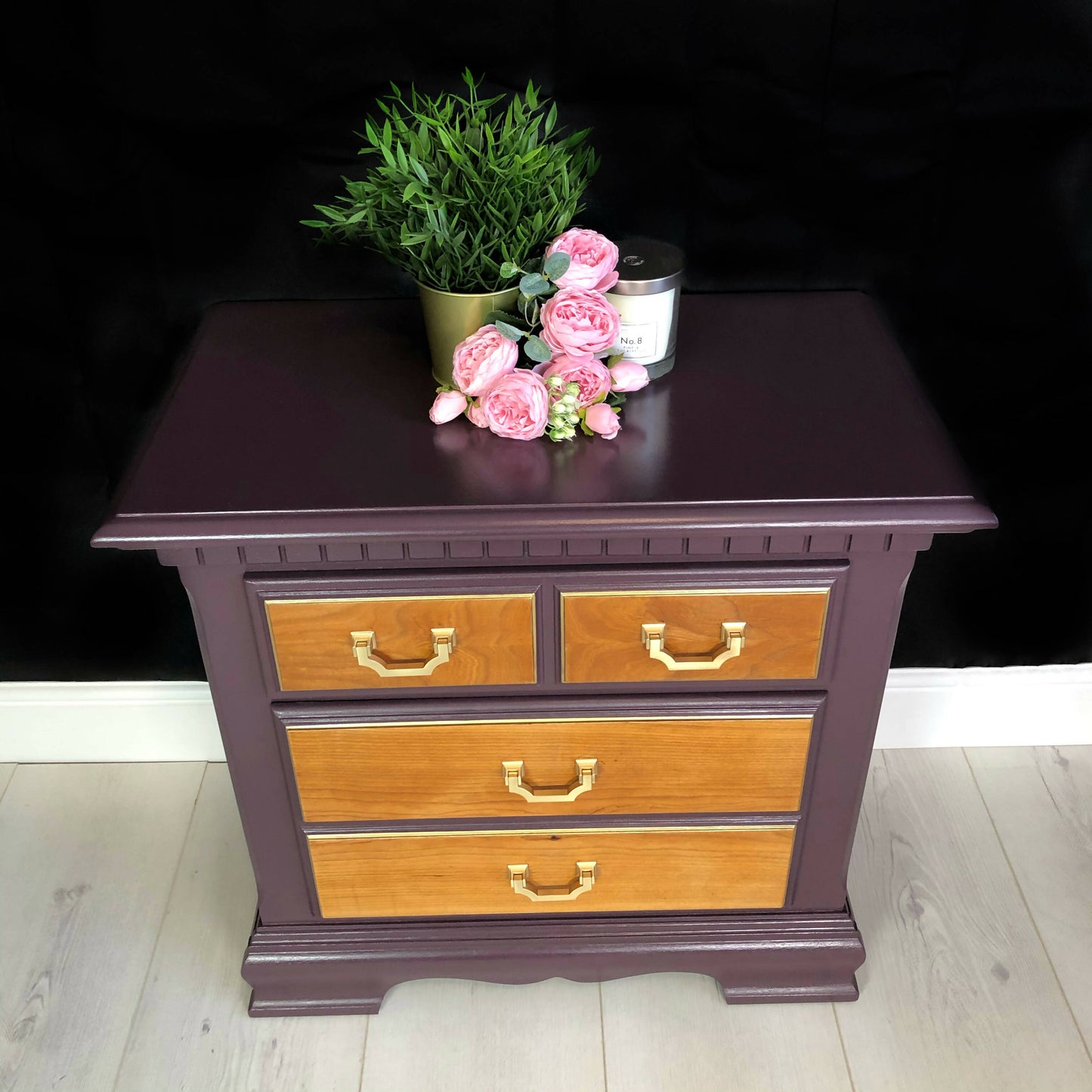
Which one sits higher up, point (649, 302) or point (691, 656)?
point (649, 302)

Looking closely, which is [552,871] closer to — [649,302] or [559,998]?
[559,998]

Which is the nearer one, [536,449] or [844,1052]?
[536,449]

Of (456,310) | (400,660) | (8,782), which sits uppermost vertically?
(456,310)

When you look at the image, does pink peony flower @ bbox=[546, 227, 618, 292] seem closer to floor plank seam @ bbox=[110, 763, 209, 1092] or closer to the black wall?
the black wall

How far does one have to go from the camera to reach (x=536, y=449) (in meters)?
1.12

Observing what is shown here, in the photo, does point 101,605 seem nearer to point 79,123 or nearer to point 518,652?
point 79,123

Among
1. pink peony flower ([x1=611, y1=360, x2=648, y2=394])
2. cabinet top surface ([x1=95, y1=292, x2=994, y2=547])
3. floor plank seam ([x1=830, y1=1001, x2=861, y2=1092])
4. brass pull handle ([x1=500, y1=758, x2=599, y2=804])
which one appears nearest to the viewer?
cabinet top surface ([x1=95, y1=292, x2=994, y2=547])

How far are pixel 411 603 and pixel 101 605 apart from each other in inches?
31.3

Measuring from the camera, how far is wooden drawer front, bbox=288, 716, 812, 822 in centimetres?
123

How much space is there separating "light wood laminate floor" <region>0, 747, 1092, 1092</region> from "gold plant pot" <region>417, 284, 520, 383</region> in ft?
2.96

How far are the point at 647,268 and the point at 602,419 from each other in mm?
195

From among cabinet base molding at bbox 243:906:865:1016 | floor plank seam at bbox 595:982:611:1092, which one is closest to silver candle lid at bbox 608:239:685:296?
cabinet base molding at bbox 243:906:865:1016

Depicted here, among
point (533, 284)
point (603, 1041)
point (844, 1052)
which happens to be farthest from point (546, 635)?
point (844, 1052)

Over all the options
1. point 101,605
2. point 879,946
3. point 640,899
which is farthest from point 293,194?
point 879,946
